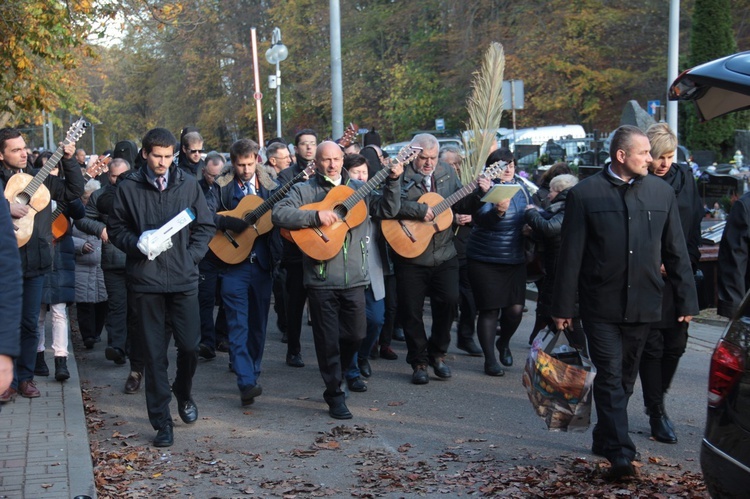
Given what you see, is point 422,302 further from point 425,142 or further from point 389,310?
point 425,142

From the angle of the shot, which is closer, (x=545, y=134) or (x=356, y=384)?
(x=356, y=384)

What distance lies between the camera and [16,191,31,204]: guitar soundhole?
7.66 m

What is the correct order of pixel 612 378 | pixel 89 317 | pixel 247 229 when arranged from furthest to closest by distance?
pixel 89 317
pixel 247 229
pixel 612 378

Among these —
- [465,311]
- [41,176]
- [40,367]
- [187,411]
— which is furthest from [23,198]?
[465,311]

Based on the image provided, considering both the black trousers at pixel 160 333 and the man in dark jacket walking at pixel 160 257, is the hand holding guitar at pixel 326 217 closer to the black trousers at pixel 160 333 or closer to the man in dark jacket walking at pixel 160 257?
the man in dark jacket walking at pixel 160 257

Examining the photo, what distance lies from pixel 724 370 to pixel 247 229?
465 centimetres

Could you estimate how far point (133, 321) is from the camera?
280 inches

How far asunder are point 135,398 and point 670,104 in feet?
39.9

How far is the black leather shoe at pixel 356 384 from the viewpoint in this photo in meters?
8.31

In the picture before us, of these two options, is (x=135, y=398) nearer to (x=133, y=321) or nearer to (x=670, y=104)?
(x=133, y=321)

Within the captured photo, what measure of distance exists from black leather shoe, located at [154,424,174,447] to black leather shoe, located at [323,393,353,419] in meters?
1.22

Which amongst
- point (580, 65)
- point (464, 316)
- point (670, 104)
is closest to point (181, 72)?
point (580, 65)

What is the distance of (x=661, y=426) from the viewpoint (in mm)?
6672

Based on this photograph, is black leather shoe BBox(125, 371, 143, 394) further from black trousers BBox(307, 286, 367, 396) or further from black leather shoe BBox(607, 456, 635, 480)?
black leather shoe BBox(607, 456, 635, 480)
